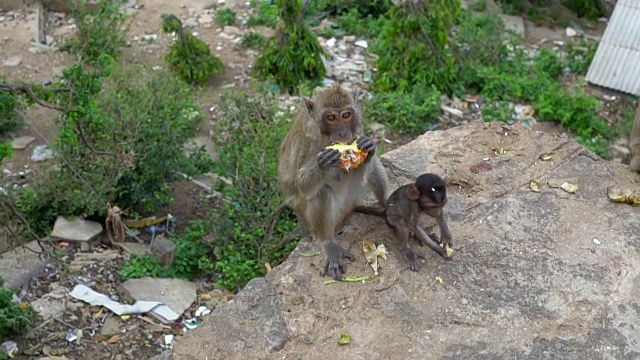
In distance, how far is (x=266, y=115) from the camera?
978cm

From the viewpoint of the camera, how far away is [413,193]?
587cm

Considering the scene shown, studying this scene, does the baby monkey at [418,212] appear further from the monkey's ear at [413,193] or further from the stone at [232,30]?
the stone at [232,30]

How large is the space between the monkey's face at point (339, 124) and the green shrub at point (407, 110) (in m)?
5.81

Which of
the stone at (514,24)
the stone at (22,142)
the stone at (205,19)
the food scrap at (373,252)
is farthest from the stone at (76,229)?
the stone at (514,24)

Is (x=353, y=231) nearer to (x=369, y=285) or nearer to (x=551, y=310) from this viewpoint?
(x=369, y=285)

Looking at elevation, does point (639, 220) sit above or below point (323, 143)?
below

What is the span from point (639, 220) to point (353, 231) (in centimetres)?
245

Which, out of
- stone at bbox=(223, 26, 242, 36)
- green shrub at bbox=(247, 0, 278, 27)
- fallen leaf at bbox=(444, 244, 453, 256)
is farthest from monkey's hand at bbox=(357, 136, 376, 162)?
stone at bbox=(223, 26, 242, 36)

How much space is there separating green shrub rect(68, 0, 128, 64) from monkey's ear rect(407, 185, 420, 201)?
315 inches

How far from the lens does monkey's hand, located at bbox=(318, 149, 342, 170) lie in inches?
224

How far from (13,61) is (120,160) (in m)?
5.35

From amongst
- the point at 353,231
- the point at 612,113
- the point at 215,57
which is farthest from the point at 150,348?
the point at 612,113

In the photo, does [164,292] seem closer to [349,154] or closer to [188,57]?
[349,154]

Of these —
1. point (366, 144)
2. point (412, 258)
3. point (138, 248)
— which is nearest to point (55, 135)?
point (138, 248)
